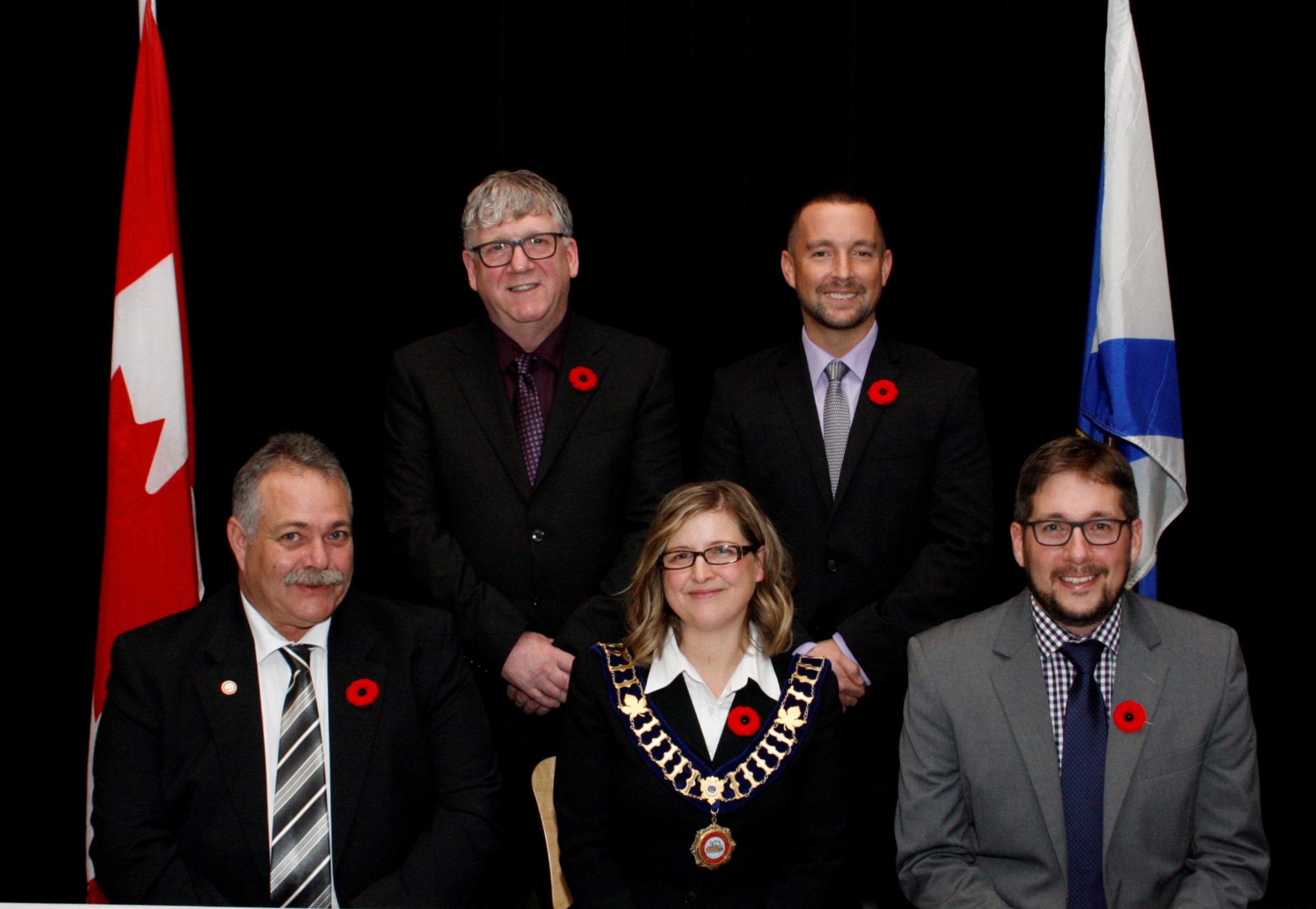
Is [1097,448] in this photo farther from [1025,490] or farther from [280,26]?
[280,26]

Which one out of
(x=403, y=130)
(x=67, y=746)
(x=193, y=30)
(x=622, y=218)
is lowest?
(x=67, y=746)

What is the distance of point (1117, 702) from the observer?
95.9 inches

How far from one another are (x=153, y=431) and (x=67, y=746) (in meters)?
1.13

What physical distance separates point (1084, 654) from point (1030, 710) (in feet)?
0.52

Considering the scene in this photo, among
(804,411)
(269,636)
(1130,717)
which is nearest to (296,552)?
(269,636)

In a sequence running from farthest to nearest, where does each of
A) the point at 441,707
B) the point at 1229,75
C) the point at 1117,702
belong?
1. the point at 1229,75
2. the point at 441,707
3. the point at 1117,702

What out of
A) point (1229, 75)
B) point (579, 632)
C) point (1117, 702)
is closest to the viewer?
point (1117, 702)

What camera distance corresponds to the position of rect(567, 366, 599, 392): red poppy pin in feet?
10.1

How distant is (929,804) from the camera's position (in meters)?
2.48

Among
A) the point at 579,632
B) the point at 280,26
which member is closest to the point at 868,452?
the point at 579,632

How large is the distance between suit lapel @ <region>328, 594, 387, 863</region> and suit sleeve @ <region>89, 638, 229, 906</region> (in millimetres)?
274

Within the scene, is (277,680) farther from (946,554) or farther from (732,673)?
(946,554)

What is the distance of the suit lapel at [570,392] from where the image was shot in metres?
3.04

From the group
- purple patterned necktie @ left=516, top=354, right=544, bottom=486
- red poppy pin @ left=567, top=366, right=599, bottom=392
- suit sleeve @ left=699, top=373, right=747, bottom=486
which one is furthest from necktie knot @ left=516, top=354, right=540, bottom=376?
suit sleeve @ left=699, top=373, right=747, bottom=486
